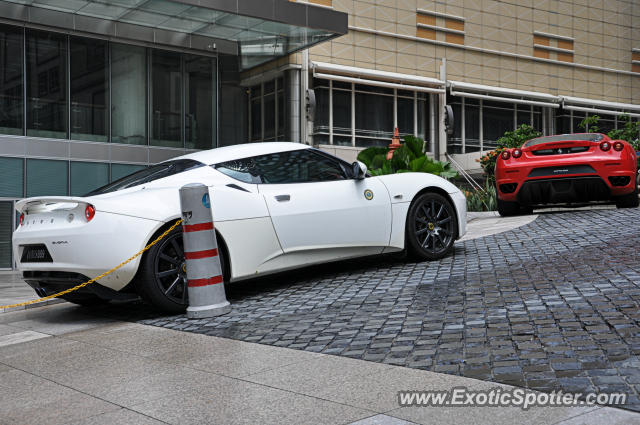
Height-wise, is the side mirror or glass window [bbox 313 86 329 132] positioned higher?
glass window [bbox 313 86 329 132]

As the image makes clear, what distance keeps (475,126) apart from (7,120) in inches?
784

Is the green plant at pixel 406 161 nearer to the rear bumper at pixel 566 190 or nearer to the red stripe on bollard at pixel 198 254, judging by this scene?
the rear bumper at pixel 566 190

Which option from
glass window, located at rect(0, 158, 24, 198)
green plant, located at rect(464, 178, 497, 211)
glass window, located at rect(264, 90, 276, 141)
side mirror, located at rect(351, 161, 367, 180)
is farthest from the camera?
glass window, located at rect(264, 90, 276, 141)

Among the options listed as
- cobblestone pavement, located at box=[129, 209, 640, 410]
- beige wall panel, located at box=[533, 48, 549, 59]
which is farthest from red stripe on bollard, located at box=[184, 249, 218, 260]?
beige wall panel, located at box=[533, 48, 549, 59]

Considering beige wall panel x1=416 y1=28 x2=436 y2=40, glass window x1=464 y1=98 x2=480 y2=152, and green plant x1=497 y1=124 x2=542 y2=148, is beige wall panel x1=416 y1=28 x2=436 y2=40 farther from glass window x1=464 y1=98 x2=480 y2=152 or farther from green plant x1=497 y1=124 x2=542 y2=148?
green plant x1=497 y1=124 x2=542 y2=148

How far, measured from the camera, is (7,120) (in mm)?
16969

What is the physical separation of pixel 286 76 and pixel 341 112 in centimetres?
262

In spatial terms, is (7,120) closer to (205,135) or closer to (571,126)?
(205,135)

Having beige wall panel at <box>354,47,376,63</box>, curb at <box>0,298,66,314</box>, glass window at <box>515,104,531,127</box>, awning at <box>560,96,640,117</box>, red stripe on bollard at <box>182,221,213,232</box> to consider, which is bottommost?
curb at <box>0,298,66,314</box>

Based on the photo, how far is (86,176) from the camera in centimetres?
1792

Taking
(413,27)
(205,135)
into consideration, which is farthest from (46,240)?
(413,27)

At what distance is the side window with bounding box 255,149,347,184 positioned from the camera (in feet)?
22.6

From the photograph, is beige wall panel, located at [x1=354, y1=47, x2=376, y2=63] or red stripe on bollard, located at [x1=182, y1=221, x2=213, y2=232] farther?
beige wall panel, located at [x1=354, y1=47, x2=376, y2=63]

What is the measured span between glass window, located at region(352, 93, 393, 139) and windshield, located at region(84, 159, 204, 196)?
2028cm
